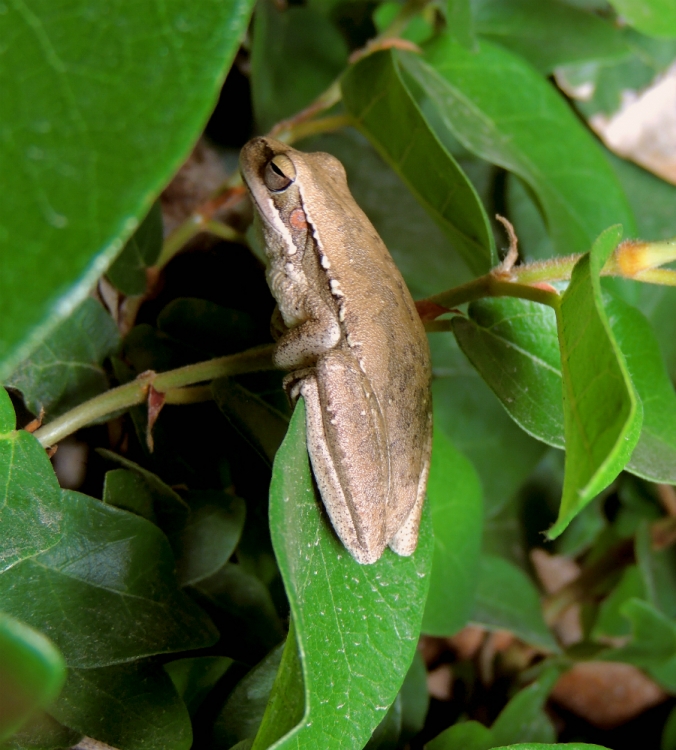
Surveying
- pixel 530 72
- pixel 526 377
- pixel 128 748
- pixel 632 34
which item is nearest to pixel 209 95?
pixel 526 377

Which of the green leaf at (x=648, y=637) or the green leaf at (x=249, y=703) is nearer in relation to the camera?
the green leaf at (x=249, y=703)

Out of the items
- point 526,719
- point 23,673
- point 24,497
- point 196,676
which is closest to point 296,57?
point 24,497

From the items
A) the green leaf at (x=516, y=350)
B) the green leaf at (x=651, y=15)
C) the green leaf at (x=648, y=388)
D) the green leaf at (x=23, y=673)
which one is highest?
the green leaf at (x=23, y=673)

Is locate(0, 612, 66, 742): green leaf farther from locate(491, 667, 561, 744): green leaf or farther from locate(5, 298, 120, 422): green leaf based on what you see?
locate(491, 667, 561, 744): green leaf

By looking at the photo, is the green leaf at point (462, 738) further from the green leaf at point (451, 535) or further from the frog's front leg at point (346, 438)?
the frog's front leg at point (346, 438)

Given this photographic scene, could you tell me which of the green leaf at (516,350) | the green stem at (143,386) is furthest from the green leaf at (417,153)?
the green stem at (143,386)

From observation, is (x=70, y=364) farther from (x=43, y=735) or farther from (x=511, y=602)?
(x=511, y=602)

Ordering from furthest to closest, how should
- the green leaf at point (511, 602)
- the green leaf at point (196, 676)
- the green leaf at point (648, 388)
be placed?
the green leaf at point (511, 602) < the green leaf at point (196, 676) < the green leaf at point (648, 388)
